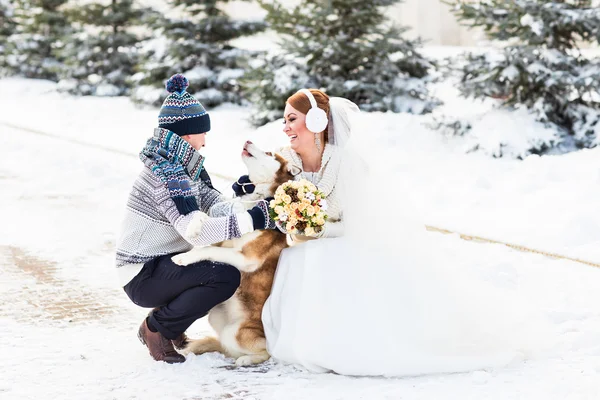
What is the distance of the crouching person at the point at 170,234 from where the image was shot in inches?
171

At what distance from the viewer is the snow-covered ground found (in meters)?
4.16

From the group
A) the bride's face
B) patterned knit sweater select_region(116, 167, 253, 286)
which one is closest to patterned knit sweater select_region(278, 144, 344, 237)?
the bride's face

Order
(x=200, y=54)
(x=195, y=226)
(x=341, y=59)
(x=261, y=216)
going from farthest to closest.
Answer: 1. (x=200, y=54)
2. (x=341, y=59)
3. (x=261, y=216)
4. (x=195, y=226)

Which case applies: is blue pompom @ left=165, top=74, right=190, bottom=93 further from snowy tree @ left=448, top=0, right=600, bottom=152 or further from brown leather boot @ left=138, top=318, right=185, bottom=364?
snowy tree @ left=448, top=0, right=600, bottom=152

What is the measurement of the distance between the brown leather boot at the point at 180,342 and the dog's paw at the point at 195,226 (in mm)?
854

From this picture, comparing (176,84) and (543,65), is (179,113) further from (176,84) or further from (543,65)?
(543,65)

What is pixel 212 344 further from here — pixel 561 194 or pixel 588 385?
pixel 561 194

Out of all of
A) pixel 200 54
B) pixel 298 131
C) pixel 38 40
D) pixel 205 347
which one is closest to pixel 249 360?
pixel 205 347

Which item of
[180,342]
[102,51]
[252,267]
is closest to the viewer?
[252,267]

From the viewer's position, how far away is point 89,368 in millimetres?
4461

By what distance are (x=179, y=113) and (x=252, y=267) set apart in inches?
37.5

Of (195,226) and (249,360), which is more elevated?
(195,226)

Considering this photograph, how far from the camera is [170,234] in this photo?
4539 millimetres

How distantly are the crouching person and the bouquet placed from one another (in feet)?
0.32
